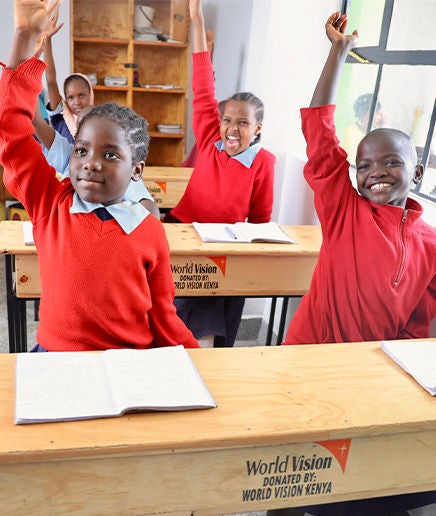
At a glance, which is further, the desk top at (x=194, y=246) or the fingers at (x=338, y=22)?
the desk top at (x=194, y=246)

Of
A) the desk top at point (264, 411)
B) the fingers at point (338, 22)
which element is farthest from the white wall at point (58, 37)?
the desk top at point (264, 411)

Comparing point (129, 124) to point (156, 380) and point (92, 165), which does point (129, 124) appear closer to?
point (92, 165)

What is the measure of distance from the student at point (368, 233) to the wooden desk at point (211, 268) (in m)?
0.55

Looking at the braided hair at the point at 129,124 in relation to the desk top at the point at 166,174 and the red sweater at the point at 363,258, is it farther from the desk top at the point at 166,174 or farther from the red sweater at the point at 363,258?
the desk top at the point at 166,174

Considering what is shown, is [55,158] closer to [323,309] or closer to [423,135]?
[323,309]

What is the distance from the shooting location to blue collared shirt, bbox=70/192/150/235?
53.3 inches

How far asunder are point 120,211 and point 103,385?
0.48 meters

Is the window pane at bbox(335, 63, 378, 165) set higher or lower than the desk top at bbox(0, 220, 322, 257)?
higher

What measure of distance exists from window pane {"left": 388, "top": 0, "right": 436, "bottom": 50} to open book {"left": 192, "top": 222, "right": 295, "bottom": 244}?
1164mm

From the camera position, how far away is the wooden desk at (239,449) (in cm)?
90

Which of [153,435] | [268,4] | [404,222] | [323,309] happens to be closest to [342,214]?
[404,222]

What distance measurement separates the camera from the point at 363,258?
5.42 feet

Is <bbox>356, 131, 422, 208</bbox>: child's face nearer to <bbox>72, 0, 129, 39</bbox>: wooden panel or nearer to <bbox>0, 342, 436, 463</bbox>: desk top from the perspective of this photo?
<bbox>0, 342, 436, 463</bbox>: desk top

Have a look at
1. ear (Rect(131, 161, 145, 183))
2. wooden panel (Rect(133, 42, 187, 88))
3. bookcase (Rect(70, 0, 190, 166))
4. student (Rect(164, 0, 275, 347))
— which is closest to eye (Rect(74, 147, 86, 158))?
ear (Rect(131, 161, 145, 183))
